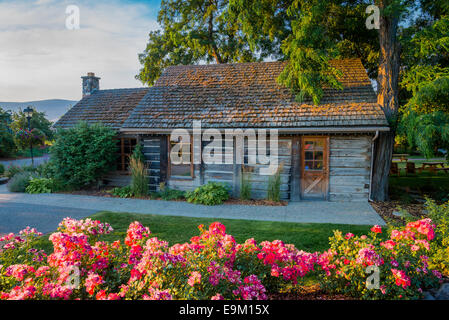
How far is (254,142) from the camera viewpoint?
35.5ft

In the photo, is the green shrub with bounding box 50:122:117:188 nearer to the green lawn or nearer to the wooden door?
the green lawn

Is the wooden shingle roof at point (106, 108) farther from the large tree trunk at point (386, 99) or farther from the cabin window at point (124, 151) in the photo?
the large tree trunk at point (386, 99)

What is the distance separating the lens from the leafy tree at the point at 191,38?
18516 millimetres

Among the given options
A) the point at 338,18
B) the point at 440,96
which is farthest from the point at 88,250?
the point at 338,18

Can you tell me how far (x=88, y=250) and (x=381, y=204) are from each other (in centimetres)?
942

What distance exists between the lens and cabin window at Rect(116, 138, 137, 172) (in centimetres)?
1352

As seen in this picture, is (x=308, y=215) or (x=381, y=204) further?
(x=381, y=204)

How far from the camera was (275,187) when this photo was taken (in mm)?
10289

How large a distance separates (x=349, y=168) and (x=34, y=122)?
1396 inches

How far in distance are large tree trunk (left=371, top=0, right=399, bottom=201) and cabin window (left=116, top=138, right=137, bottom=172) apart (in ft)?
32.8

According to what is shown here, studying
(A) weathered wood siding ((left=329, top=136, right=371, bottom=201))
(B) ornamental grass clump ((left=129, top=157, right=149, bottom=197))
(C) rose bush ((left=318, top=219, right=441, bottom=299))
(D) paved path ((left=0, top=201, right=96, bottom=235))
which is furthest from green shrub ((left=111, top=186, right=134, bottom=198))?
(C) rose bush ((left=318, top=219, right=441, bottom=299))

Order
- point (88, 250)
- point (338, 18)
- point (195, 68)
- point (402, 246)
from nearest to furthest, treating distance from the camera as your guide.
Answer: point (88, 250) < point (402, 246) < point (338, 18) < point (195, 68)

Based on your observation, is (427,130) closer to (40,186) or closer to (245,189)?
(245,189)

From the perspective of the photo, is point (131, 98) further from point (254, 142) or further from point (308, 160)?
point (308, 160)
